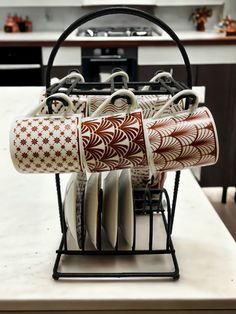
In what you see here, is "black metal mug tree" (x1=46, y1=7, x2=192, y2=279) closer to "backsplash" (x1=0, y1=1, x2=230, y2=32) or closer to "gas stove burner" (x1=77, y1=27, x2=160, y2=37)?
"gas stove burner" (x1=77, y1=27, x2=160, y2=37)

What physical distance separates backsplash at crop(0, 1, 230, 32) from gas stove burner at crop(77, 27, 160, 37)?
157 millimetres

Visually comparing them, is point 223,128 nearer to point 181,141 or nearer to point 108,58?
point 108,58

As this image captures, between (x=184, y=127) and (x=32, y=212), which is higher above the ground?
(x=184, y=127)

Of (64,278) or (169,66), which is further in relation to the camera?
(169,66)

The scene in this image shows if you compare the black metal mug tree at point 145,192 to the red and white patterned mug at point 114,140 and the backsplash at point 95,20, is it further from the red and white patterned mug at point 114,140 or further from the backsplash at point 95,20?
the backsplash at point 95,20

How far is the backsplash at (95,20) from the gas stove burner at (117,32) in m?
0.16

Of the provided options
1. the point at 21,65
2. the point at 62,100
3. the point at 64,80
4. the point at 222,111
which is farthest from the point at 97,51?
the point at 62,100

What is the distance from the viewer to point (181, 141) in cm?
61

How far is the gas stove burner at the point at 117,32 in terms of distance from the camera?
346cm

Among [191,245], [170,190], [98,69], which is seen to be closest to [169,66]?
[98,69]

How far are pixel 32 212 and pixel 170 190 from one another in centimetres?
33

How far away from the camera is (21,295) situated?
649mm

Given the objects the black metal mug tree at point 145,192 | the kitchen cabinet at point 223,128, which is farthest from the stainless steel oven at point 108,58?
the black metal mug tree at point 145,192

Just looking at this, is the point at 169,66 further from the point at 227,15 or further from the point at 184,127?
the point at 184,127
